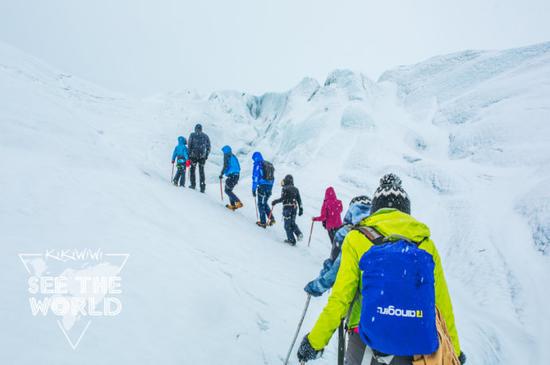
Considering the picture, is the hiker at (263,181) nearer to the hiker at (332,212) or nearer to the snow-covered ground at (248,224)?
the snow-covered ground at (248,224)

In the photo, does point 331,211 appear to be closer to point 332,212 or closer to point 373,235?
point 332,212

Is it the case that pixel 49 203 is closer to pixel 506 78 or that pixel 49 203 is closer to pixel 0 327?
pixel 0 327

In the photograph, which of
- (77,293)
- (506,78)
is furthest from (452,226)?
(506,78)

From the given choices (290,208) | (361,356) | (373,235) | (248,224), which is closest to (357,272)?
A: (373,235)

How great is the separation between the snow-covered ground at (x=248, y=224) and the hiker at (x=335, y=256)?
1.03 metres

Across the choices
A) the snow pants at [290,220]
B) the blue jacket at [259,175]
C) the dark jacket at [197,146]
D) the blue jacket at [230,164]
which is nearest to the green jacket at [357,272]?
the snow pants at [290,220]

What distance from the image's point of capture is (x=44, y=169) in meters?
5.24

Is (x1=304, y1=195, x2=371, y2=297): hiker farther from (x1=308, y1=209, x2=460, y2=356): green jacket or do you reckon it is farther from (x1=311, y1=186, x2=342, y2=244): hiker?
(x1=311, y1=186, x2=342, y2=244): hiker

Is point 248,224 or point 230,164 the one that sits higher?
point 230,164

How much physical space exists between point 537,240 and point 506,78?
14.7 metres

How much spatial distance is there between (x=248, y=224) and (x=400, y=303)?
25.0 ft

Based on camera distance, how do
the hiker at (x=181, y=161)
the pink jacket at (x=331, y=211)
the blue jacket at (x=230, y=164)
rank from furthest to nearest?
the hiker at (x=181, y=161)
the blue jacket at (x=230, y=164)
the pink jacket at (x=331, y=211)

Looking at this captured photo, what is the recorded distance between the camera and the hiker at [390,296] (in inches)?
76.5

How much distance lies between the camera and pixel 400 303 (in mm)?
1943
